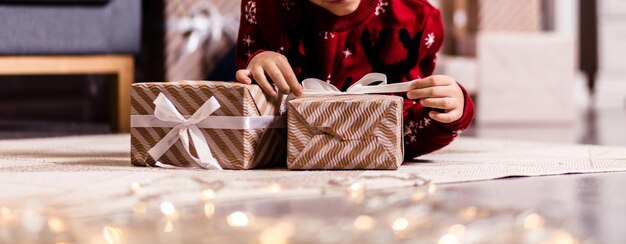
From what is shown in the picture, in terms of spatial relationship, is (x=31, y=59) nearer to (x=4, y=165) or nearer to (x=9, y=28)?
(x=9, y=28)

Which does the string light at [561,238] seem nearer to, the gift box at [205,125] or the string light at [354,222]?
the string light at [354,222]

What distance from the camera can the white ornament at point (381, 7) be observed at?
4.25 ft

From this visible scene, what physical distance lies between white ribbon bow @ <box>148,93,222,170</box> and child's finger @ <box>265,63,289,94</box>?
0.27 ft

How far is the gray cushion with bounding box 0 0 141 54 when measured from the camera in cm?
199

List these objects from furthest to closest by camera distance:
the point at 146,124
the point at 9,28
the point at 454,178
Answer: the point at 9,28 → the point at 146,124 → the point at 454,178

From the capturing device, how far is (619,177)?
1114mm

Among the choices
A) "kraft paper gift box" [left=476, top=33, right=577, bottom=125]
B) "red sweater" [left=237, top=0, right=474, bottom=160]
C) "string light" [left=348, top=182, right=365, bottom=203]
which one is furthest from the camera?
"kraft paper gift box" [left=476, top=33, right=577, bottom=125]

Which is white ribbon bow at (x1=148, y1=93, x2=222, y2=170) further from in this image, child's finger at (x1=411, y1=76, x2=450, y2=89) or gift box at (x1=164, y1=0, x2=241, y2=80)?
gift box at (x1=164, y1=0, x2=241, y2=80)

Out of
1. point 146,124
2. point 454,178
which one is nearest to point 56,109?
point 146,124

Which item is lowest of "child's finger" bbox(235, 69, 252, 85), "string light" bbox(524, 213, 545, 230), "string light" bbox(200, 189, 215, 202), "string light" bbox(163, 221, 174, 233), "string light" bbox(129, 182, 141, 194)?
"string light" bbox(129, 182, 141, 194)

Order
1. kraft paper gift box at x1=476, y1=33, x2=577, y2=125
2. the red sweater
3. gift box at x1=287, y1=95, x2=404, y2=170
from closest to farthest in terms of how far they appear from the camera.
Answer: gift box at x1=287, y1=95, x2=404, y2=170 < the red sweater < kraft paper gift box at x1=476, y1=33, x2=577, y2=125

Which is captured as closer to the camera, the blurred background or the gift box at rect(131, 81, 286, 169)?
the gift box at rect(131, 81, 286, 169)

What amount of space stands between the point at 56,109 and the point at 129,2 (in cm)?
72

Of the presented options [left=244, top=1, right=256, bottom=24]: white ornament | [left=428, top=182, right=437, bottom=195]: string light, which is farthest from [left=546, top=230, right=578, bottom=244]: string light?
[left=244, top=1, right=256, bottom=24]: white ornament
